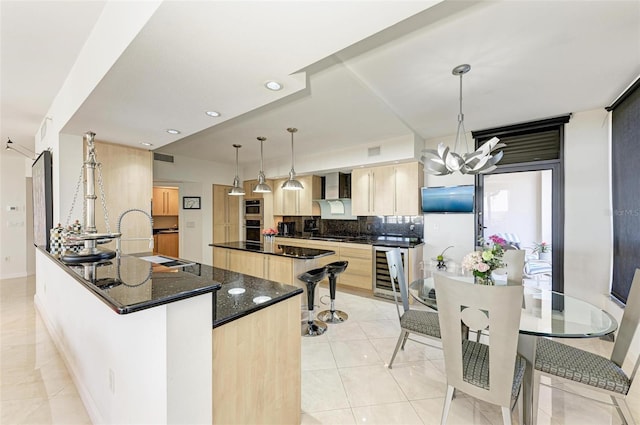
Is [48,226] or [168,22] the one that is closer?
[168,22]

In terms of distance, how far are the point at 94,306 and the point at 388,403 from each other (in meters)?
2.17

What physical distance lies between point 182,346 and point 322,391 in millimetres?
1462

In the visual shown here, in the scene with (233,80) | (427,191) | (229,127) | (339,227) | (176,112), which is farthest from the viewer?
(339,227)

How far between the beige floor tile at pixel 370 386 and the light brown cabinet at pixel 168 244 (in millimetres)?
6027

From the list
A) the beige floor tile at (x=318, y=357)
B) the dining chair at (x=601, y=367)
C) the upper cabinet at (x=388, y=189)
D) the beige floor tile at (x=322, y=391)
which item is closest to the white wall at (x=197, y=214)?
the upper cabinet at (x=388, y=189)

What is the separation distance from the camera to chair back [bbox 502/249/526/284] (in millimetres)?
2713

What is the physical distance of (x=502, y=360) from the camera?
1472 millimetres

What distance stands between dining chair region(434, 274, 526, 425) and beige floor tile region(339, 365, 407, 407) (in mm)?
469

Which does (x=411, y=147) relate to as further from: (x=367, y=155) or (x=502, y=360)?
(x=502, y=360)

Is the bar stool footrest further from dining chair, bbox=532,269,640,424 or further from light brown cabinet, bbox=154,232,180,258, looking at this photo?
light brown cabinet, bbox=154,232,180,258

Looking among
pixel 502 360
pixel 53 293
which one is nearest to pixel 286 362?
pixel 502 360

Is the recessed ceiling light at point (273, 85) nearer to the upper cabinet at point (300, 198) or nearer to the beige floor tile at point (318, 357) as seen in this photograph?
the beige floor tile at point (318, 357)

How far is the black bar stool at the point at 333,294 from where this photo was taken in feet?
11.1

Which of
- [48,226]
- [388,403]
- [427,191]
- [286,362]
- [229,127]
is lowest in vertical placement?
[388,403]
